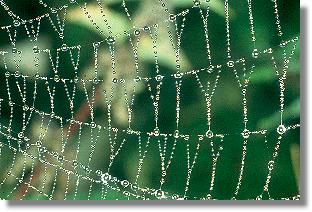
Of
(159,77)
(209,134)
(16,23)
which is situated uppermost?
Answer: (16,23)

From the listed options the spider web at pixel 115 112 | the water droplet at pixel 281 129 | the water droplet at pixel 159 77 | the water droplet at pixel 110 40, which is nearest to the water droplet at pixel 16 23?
the spider web at pixel 115 112

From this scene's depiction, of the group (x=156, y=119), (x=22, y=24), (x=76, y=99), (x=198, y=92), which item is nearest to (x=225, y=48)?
(x=198, y=92)

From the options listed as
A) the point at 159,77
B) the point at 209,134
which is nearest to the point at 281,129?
the point at 209,134

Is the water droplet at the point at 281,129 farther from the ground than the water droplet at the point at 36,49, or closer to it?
closer to it

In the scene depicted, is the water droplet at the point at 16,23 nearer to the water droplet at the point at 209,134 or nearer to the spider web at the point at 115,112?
the spider web at the point at 115,112

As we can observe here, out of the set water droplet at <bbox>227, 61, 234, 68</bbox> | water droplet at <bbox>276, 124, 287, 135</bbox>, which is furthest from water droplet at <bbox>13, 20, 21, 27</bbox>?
water droplet at <bbox>276, 124, 287, 135</bbox>

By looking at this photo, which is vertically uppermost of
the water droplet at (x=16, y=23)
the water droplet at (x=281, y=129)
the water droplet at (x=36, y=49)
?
the water droplet at (x=16, y=23)

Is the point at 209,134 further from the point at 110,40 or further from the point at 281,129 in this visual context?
the point at 110,40

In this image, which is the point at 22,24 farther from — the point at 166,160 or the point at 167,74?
the point at 166,160
